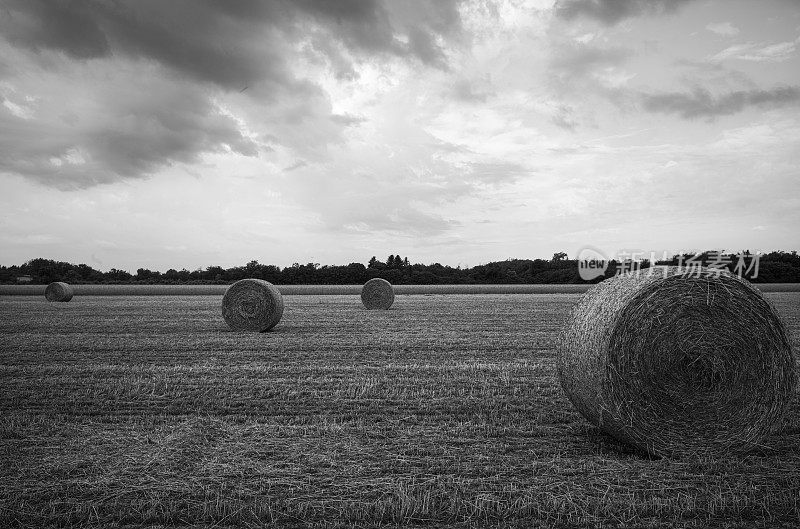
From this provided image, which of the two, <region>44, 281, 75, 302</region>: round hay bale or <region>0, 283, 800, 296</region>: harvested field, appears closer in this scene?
<region>44, 281, 75, 302</region>: round hay bale

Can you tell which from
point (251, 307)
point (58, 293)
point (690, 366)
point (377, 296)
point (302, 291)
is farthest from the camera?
point (302, 291)

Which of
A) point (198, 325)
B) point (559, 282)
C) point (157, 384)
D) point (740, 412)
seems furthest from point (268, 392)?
point (559, 282)

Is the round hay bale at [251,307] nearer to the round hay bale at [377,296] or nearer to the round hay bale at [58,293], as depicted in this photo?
the round hay bale at [377,296]

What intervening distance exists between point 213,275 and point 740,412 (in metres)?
80.7

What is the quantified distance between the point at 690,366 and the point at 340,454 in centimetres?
406

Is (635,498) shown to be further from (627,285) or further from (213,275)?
(213,275)

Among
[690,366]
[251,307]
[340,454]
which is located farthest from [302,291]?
[690,366]

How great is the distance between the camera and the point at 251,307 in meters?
17.8

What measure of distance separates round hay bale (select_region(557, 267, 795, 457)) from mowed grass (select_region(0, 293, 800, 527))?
34 cm

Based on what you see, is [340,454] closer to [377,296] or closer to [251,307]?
[251,307]

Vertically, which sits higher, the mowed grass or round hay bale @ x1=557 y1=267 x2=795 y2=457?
round hay bale @ x1=557 y1=267 x2=795 y2=457

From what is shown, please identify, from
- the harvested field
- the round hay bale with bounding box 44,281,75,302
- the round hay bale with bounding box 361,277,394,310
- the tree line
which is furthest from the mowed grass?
the tree line

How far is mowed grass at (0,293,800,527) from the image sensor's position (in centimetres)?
456

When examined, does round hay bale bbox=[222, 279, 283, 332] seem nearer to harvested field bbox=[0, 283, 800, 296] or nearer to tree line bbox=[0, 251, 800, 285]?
harvested field bbox=[0, 283, 800, 296]
